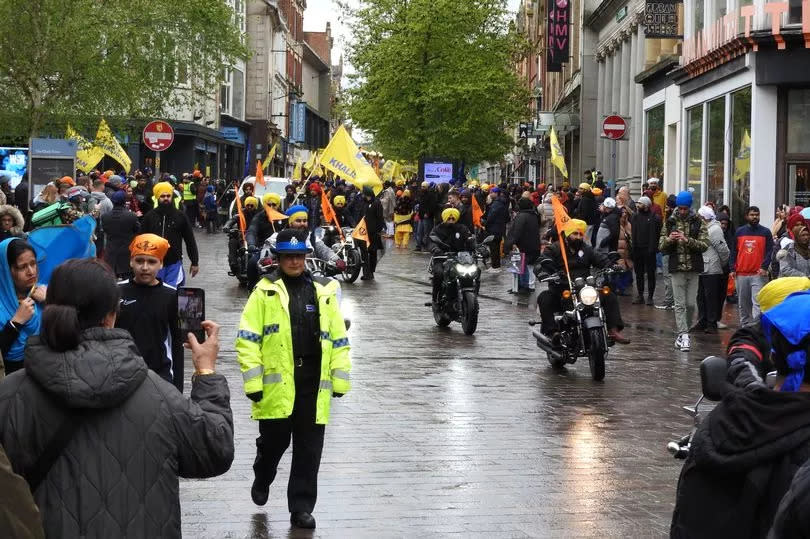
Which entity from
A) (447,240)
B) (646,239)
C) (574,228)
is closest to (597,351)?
(574,228)

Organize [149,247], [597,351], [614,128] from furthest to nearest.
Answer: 1. [614,128]
2. [597,351]
3. [149,247]

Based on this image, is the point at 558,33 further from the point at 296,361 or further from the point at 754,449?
the point at 754,449

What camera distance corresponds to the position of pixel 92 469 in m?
3.81

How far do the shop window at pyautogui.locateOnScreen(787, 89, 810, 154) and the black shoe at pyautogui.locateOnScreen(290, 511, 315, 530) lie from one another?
19392mm

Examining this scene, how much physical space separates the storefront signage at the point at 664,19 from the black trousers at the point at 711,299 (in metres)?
14.5

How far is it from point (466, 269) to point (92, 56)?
19.7m

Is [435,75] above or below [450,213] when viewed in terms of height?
above

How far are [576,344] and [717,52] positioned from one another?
14933 mm

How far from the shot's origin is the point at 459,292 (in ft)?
60.0

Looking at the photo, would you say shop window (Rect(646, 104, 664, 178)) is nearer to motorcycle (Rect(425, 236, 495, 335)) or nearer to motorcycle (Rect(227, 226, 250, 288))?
motorcycle (Rect(227, 226, 250, 288))

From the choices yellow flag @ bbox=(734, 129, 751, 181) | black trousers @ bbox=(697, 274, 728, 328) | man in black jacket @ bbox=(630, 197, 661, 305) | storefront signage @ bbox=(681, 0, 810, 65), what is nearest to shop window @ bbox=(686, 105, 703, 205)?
storefront signage @ bbox=(681, 0, 810, 65)

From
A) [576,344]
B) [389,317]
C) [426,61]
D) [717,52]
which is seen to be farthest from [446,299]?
[426,61]

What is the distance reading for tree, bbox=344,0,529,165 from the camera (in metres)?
54.8

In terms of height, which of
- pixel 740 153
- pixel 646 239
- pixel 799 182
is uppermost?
→ pixel 740 153
